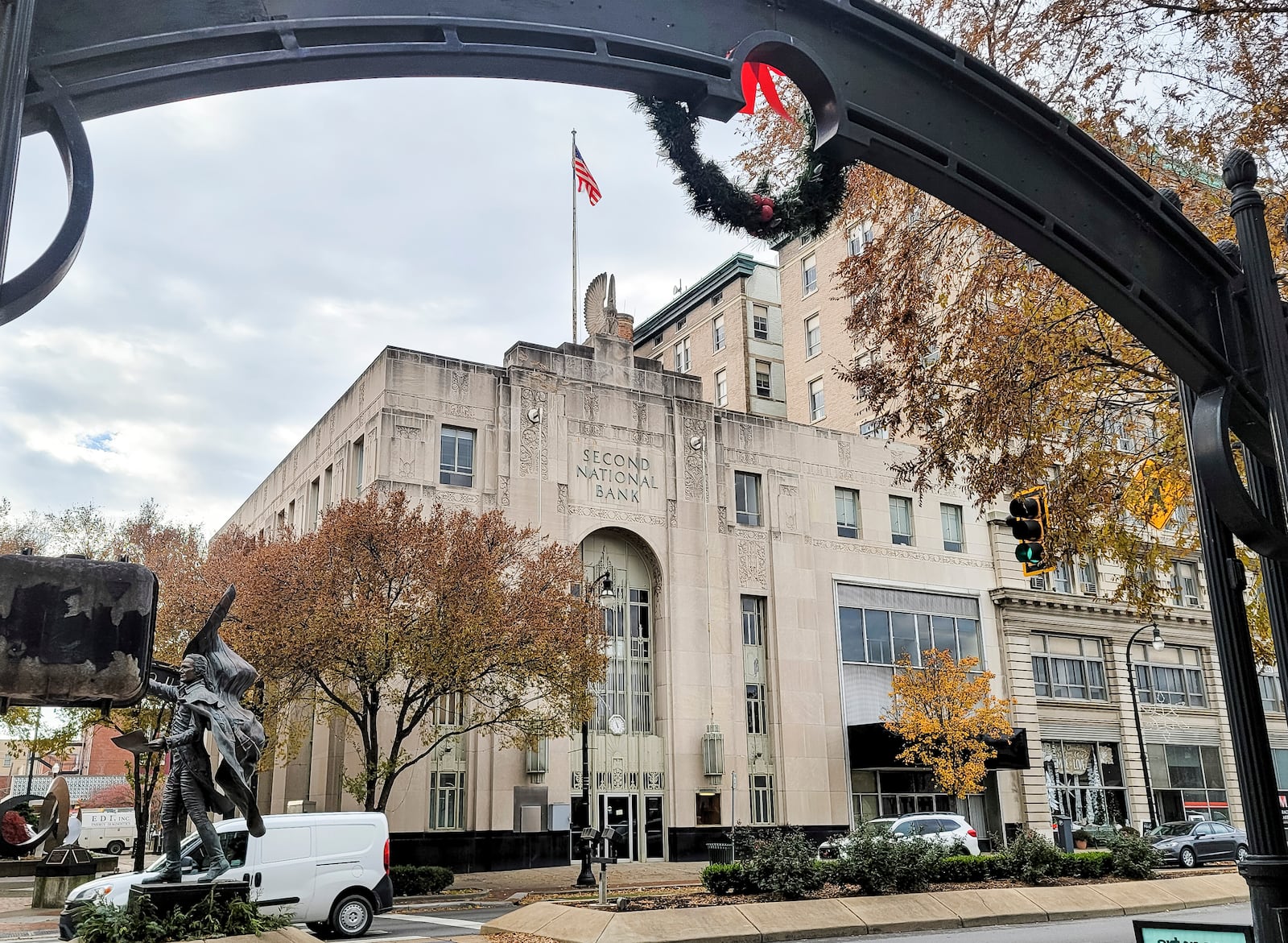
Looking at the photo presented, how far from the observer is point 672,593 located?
4119 cm

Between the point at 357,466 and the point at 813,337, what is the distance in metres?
30.1

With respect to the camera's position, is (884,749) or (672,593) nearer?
(672,593)

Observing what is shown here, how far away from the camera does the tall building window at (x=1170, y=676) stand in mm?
51688

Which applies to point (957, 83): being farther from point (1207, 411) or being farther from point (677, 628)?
point (677, 628)

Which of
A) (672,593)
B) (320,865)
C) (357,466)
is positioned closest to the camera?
(320,865)

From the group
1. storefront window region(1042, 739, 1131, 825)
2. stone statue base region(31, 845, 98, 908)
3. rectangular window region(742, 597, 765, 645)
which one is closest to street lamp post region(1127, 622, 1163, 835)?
storefront window region(1042, 739, 1131, 825)

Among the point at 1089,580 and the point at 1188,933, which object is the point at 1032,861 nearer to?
the point at 1188,933

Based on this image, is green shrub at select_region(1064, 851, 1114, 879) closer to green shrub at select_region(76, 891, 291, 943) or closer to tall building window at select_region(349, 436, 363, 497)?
green shrub at select_region(76, 891, 291, 943)

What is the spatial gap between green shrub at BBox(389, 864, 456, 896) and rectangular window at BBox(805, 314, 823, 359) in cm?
3850

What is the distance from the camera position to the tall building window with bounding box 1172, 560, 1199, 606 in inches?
2141

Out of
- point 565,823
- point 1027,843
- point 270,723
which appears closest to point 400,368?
point 270,723

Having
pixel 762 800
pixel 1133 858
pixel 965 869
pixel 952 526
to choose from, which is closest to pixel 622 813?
pixel 762 800

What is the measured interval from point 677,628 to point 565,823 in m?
8.38

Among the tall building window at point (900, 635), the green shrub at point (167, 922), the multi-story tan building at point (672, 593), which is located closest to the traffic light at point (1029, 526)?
the green shrub at point (167, 922)
